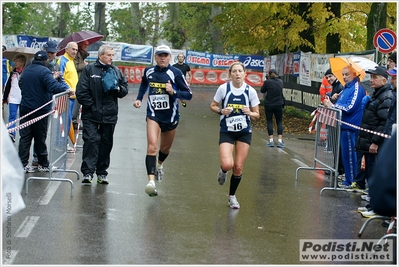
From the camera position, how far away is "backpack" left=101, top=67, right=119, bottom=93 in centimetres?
1022

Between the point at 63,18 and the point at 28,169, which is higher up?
the point at 63,18

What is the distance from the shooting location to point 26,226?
25.4 feet

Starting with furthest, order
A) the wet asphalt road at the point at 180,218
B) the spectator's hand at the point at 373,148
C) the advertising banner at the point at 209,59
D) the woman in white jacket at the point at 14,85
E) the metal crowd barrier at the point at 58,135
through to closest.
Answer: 1. the advertising banner at the point at 209,59
2. the woman in white jacket at the point at 14,85
3. the metal crowd barrier at the point at 58,135
4. the spectator's hand at the point at 373,148
5. the wet asphalt road at the point at 180,218

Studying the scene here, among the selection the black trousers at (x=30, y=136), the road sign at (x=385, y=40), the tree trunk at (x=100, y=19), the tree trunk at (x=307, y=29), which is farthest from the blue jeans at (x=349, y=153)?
the tree trunk at (x=100, y=19)

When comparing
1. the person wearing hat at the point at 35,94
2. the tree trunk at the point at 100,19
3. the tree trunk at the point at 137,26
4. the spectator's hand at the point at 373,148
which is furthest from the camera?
the tree trunk at the point at 137,26

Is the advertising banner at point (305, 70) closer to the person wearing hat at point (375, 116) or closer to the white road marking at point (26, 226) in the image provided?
the person wearing hat at point (375, 116)

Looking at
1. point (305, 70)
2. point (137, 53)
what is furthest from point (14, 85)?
point (137, 53)

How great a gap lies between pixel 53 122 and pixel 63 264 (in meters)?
4.03

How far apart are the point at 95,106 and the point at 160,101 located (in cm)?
111

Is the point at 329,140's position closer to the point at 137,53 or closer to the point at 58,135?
the point at 58,135

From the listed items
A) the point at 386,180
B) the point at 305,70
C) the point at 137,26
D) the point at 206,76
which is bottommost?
the point at 206,76

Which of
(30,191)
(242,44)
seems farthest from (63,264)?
(242,44)

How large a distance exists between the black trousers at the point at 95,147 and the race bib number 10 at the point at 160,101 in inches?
40.4

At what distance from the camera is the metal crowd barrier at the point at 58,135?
996cm
